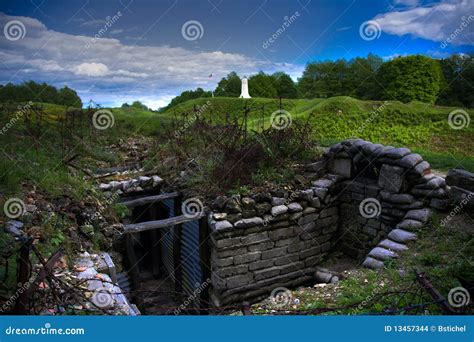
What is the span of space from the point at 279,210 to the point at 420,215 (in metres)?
2.32

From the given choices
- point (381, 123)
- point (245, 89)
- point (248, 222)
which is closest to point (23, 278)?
point (248, 222)

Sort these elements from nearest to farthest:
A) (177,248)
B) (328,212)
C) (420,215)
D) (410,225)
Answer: (410,225) < (420,215) < (328,212) < (177,248)

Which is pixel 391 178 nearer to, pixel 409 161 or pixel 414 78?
pixel 409 161

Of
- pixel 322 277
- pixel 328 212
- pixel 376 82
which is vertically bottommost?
pixel 322 277

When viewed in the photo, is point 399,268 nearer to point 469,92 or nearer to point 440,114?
point 440,114

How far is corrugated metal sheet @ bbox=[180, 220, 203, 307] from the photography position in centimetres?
746

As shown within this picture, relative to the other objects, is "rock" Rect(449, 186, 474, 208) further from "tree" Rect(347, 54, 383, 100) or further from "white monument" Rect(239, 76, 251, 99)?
"white monument" Rect(239, 76, 251, 99)

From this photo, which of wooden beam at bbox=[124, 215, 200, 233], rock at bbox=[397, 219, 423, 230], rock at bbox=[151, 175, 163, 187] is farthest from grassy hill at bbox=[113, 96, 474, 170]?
wooden beam at bbox=[124, 215, 200, 233]

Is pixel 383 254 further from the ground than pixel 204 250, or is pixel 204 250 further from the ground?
pixel 383 254

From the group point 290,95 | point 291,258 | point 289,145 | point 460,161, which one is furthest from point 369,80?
point 291,258

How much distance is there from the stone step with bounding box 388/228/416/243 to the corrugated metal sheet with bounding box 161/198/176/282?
4541 mm

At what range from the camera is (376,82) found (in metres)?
15.9

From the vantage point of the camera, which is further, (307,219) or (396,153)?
(307,219)

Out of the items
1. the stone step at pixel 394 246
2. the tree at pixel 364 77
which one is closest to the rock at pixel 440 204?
the stone step at pixel 394 246
